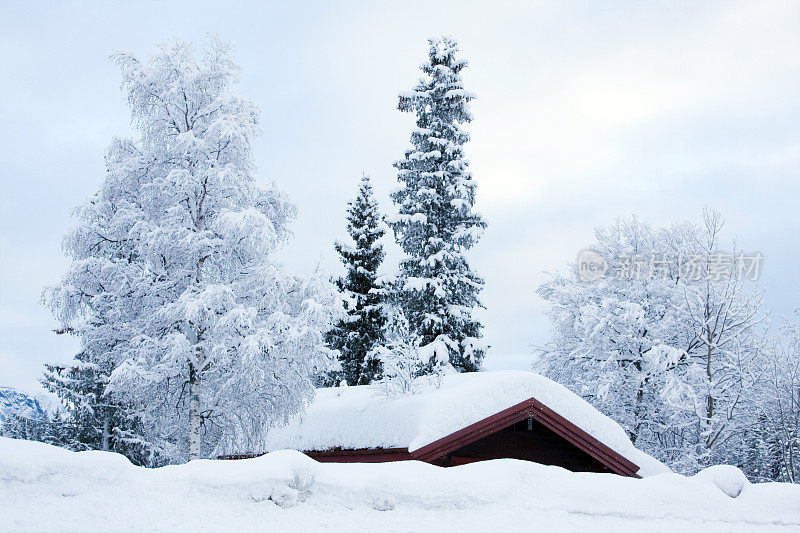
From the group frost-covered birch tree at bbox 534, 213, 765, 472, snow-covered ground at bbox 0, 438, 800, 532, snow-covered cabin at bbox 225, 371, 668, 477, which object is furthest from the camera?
frost-covered birch tree at bbox 534, 213, 765, 472

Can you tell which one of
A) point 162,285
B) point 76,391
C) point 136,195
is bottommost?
point 76,391

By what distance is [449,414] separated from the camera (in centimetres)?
1327

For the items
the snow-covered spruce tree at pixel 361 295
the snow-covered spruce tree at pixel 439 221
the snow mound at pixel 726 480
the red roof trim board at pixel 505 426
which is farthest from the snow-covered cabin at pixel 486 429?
the snow-covered spruce tree at pixel 361 295

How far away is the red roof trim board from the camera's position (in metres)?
12.9

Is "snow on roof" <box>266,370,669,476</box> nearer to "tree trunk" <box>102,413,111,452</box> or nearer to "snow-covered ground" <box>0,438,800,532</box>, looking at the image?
"snow-covered ground" <box>0,438,800,532</box>

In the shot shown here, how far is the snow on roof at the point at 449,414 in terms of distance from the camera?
43.5 ft

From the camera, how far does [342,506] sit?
6723 millimetres

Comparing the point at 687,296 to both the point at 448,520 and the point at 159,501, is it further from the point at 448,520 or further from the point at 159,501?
the point at 159,501

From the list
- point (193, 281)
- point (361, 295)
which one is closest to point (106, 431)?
point (193, 281)

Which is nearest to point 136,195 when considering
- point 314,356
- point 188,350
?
point 188,350

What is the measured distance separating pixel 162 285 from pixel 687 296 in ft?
56.0

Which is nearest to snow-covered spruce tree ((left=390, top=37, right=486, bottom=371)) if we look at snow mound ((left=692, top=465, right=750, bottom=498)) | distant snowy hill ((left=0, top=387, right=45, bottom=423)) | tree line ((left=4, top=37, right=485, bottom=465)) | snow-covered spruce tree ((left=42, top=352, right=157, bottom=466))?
tree line ((left=4, top=37, right=485, bottom=465))

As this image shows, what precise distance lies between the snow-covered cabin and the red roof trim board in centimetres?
2

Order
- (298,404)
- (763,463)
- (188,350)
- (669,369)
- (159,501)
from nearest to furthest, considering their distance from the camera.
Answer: (159,501)
(188,350)
(298,404)
(669,369)
(763,463)
